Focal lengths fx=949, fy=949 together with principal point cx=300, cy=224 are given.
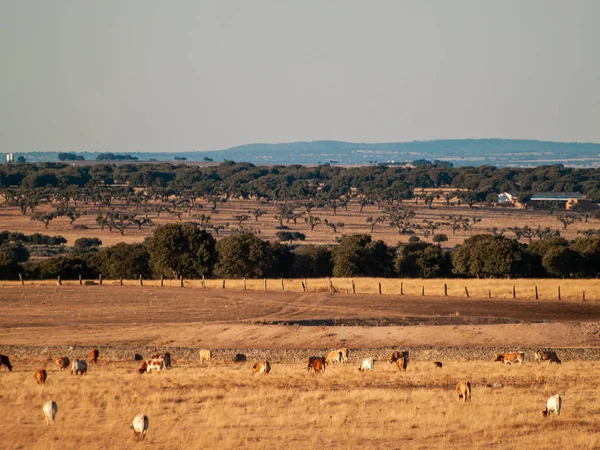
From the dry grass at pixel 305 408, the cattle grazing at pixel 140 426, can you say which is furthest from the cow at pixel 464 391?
the cattle grazing at pixel 140 426

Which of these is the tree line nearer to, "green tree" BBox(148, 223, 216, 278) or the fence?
"green tree" BBox(148, 223, 216, 278)

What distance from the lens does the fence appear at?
6134cm

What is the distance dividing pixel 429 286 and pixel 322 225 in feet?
284

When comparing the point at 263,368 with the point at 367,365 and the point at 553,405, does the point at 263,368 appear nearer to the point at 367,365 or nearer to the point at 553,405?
the point at 367,365

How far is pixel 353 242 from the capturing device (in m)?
79.5

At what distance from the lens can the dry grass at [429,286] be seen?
61406mm

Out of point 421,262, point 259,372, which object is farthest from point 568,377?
point 421,262

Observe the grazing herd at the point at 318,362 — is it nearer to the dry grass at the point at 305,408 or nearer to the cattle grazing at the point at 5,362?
the cattle grazing at the point at 5,362

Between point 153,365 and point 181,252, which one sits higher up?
point 153,365

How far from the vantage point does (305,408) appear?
87.5 ft

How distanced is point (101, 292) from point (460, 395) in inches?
1581

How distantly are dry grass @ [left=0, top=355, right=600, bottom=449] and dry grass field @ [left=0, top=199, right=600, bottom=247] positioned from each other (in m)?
88.5

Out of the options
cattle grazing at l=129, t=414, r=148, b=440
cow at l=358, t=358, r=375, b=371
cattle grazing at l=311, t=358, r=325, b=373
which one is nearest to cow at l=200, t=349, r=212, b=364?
cattle grazing at l=311, t=358, r=325, b=373

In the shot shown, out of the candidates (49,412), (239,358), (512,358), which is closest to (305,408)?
(49,412)
